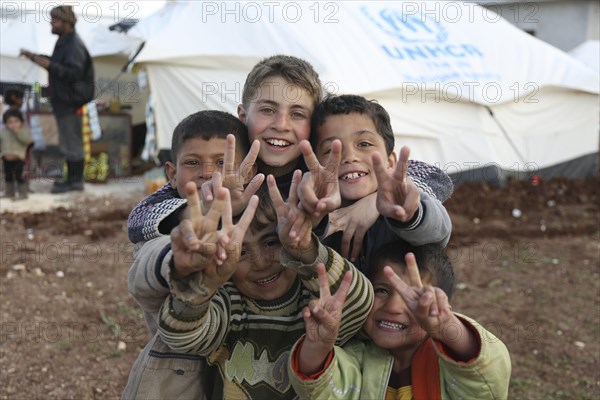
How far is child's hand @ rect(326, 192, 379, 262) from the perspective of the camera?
1.78 m

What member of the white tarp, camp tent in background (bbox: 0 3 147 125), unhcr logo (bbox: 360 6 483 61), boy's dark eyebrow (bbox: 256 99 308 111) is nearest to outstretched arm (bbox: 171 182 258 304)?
boy's dark eyebrow (bbox: 256 99 308 111)

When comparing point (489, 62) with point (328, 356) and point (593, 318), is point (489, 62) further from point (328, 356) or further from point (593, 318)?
point (328, 356)

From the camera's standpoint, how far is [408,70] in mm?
7629

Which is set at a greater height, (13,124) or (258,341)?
(258,341)

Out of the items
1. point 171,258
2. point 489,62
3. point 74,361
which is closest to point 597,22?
point 489,62

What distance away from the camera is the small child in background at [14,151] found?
306 inches

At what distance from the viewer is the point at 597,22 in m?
14.9

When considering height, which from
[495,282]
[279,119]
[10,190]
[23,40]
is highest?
[279,119]

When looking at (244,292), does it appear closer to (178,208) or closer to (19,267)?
(178,208)

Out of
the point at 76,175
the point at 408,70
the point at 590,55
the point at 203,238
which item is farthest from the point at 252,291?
the point at 590,55

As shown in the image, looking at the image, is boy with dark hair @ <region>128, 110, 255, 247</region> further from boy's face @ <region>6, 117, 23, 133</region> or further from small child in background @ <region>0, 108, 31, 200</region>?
boy's face @ <region>6, 117, 23, 133</region>

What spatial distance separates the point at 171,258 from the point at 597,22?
52.1 ft

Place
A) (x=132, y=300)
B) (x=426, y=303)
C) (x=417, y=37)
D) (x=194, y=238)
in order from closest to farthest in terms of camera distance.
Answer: (x=194, y=238) → (x=426, y=303) → (x=132, y=300) → (x=417, y=37)

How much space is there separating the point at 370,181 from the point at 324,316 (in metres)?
0.54
